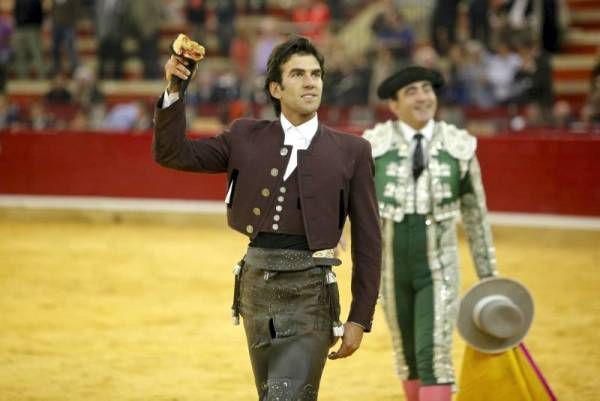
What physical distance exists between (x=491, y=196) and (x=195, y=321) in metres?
5.42

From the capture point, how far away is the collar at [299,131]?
391 centimetres

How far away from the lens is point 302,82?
12.4 feet

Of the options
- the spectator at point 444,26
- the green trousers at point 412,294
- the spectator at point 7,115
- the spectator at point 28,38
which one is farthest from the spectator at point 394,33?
the green trousers at point 412,294

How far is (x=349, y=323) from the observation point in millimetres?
3832

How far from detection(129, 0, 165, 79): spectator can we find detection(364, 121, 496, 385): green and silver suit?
12738 mm

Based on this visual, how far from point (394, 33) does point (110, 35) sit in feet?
15.0

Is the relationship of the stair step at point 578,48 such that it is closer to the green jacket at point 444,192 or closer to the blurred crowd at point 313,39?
the blurred crowd at point 313,39

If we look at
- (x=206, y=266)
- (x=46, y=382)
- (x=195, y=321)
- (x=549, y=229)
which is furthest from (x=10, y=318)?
(x=549, y=229)

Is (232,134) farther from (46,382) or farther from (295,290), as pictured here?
(46,382)

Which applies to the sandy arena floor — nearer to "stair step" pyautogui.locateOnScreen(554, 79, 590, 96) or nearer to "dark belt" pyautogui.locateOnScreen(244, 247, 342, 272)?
"dark belt" pyautogui.locateOnScreen(244, 247, 342, 272)

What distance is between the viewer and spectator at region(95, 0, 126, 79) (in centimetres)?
1766

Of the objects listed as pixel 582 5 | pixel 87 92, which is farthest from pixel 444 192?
pixel 582 5

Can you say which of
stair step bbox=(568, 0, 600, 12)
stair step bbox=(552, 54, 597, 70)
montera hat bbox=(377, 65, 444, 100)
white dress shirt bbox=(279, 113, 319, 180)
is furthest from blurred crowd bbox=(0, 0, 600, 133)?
white dress shirt bbox=(279, 113, 319, 180)

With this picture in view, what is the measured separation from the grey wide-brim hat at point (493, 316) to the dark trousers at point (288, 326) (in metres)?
1.36
